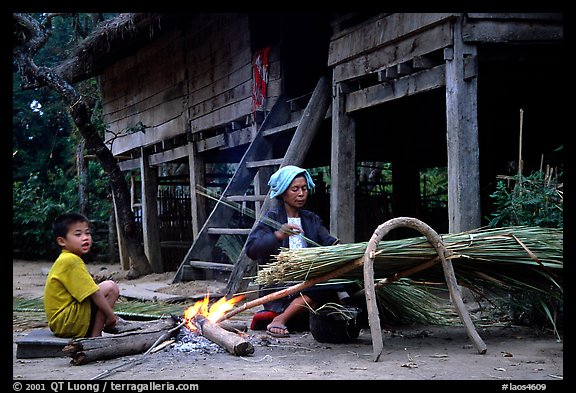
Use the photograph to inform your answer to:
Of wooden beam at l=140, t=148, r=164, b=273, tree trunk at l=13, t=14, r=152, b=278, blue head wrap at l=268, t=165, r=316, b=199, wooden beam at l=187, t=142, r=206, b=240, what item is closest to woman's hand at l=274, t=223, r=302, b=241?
blue head wrap at l=268, t=165, r=316, b=199

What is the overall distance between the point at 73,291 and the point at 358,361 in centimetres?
181

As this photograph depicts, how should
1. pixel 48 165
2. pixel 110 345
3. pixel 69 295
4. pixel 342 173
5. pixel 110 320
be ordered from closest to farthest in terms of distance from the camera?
pixel 110 345 → pixel 69 295 → pixel 110 320 → pixel 342 173 → pixel 48 165

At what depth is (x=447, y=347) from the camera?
410cm

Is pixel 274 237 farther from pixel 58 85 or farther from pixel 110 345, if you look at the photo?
pixel 58 85

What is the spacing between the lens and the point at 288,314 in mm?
4820

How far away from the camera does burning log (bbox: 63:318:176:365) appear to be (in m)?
3.71

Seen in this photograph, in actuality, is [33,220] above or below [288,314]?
above

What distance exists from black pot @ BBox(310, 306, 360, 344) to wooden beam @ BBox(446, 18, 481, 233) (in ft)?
4.69

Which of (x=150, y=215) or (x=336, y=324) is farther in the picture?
(x=150, y=215)

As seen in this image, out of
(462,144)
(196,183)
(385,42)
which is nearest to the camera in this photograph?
(462,144)

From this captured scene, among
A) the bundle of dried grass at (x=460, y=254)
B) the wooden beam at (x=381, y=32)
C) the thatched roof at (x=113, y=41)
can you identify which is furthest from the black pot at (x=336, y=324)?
the thatched roof at (x=113, y=41)

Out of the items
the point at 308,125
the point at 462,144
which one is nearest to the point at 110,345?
the point at 462,144

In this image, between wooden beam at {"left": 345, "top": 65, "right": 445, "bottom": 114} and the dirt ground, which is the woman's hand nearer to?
the dirt ground

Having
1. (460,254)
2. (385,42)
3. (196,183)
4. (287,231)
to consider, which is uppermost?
(385,42)
